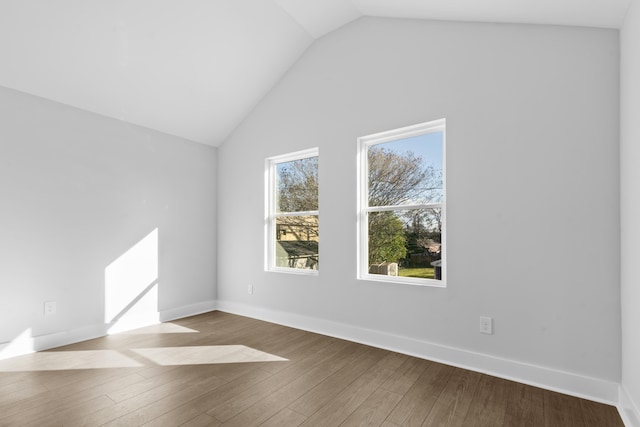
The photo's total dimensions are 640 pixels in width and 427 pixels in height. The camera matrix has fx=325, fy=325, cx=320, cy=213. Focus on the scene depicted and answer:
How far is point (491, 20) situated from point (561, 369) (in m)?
2.68

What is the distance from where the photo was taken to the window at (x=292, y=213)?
389cm

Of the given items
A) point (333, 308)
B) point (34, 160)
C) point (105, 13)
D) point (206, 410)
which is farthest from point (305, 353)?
point (105, 13)

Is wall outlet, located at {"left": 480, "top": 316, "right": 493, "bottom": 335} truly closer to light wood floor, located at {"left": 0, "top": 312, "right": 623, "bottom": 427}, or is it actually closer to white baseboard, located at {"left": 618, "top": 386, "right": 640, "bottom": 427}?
light wood floor, located at {"left": 0, "top": 312, "right": 623, "bottom": 427}

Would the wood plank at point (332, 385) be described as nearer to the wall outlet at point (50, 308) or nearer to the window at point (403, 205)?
the window at point (403, 205)

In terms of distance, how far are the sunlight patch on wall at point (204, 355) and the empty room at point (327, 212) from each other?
1.2 inches

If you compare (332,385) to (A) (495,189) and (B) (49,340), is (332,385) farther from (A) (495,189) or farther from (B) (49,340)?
(B) (49,340)

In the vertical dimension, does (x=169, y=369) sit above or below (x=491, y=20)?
below

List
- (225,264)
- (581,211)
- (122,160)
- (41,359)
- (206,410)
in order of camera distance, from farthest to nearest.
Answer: (225,264), (122,160), (41,359), (581,211), (206,410)

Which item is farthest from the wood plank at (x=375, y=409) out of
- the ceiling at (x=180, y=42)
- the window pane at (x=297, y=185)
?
the ceiling at (x=180, y=42)

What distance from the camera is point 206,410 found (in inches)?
80.6

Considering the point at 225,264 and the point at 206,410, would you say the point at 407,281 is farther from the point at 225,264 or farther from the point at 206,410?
the point at 225,264

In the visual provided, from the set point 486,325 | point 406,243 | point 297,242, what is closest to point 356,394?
point 486,325

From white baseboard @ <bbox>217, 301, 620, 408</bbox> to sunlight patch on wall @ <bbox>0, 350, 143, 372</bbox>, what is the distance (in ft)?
5.55

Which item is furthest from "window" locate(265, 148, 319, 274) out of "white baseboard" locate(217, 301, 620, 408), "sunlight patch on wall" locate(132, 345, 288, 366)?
"sunlight patch on wall" locate(132, 345, 288, 366)
